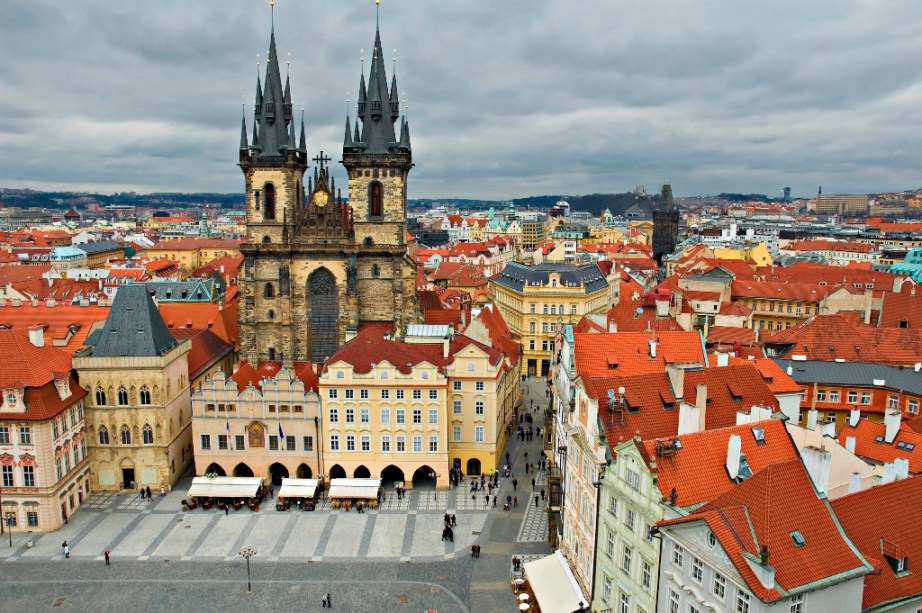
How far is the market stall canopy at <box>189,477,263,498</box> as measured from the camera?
56969 millimetres

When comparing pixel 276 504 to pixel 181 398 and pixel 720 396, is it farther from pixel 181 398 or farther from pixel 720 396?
pixel 720 396

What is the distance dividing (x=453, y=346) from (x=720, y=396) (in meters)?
25.7

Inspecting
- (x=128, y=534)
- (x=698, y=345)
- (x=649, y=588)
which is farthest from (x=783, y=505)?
(x=128, y=534)

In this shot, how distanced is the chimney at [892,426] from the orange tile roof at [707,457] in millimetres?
11100

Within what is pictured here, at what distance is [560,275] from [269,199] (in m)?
42.1

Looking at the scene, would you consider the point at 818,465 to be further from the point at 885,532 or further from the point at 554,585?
the point at 554,585

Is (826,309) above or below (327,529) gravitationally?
above

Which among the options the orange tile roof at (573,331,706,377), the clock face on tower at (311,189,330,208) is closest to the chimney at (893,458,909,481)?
the orange tile roof at (573,331,706,377)

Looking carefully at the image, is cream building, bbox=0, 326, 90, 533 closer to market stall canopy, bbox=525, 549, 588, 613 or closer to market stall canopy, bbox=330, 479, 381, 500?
market stall canopy, bbox=330, 479, 381, 500

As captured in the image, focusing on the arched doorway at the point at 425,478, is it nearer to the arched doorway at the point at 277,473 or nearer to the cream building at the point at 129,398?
the arched doorway at the point at 277,473

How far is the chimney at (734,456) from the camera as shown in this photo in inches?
1324

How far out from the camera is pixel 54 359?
58438 millimetres

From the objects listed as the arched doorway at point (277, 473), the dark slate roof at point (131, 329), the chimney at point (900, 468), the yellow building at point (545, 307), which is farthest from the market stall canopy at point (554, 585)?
the yellow building at point (545, 307)

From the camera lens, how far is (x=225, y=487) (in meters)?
57.4
